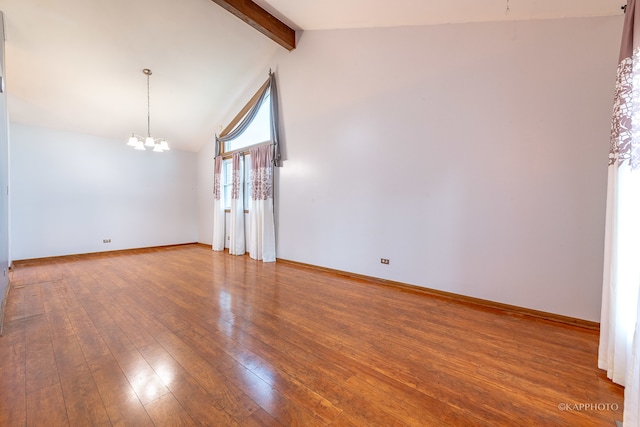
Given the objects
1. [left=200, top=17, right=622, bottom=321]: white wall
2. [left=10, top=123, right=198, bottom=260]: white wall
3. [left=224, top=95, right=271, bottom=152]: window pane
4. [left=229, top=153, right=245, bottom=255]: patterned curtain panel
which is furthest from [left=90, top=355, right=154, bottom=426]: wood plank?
[left=10, top=123, right=198, bottom=260]: white wall

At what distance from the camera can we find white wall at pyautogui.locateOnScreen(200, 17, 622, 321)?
2.33m

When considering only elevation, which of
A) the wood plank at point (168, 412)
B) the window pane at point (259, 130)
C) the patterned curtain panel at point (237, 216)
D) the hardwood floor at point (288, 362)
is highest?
the window pane at point (259, 130)

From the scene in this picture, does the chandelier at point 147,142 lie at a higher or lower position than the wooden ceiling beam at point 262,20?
lower

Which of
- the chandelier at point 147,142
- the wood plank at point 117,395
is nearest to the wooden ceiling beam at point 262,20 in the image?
the chandelier at point 147,142

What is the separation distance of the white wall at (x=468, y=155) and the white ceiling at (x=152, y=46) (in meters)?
0.25

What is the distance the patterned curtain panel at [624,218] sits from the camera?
4.66 feet

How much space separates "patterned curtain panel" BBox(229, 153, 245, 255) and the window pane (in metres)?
0.39

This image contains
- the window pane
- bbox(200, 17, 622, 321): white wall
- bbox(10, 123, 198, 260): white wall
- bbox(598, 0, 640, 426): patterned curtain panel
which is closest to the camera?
bbox(598, 0, 640, 426): patterned curtain panel

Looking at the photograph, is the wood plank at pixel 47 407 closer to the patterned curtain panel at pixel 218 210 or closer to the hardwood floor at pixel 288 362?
the hardwood floor at pixel 288 362

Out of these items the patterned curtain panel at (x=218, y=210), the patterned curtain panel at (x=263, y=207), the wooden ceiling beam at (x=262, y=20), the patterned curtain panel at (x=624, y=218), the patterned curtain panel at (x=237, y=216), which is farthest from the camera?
the patterned curtain panel at (x=218, y=210)

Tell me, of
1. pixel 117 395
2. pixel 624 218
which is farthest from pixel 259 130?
pixel 624 218

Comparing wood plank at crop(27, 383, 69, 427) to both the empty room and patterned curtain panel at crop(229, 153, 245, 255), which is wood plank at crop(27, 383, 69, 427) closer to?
the empty room

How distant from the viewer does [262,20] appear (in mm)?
3732

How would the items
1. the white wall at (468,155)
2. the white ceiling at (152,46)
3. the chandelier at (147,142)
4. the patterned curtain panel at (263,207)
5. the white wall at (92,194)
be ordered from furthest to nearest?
the patterned curtain panel at (263,207), the white wall at (92,194), the chandelier at (147,142), the white ceiling at (152,46), the white wall at (468,155)
